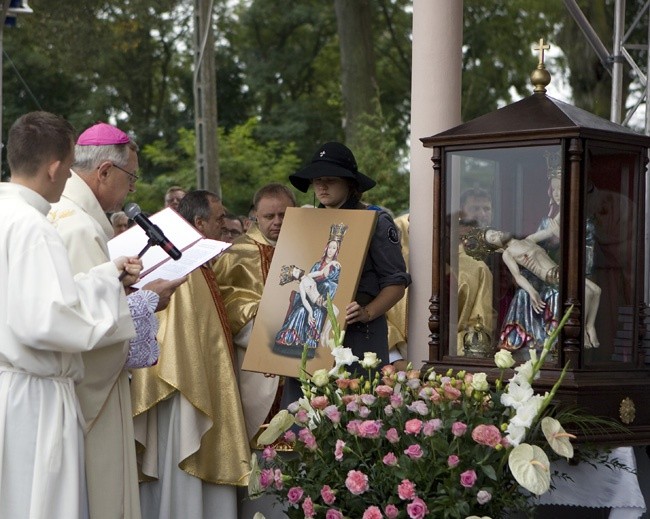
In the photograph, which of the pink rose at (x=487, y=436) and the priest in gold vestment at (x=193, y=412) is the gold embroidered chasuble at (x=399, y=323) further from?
the pink rose at (x=487, y=436)

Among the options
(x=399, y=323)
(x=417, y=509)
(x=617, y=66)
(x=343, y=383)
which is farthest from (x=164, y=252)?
(x=617, y=66)

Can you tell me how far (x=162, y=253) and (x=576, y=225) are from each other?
165cm

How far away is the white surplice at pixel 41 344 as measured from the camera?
404cm

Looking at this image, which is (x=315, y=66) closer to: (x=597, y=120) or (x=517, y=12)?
(x=517, y=12)

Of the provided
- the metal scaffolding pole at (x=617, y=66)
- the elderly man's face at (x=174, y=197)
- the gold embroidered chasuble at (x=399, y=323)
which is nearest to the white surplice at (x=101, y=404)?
the gold embroidered chasuble at (x=399, y=323)

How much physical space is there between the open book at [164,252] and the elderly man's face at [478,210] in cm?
98

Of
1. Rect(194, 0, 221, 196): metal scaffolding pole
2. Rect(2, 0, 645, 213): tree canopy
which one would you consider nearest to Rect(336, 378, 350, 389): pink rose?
Rect(194, 0, 221, 196): metal scaffolding pole

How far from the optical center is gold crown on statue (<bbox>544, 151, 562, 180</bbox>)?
14.5 feet

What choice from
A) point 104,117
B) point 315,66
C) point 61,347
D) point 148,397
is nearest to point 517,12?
point 315,66

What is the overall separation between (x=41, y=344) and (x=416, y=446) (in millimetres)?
A: 1253

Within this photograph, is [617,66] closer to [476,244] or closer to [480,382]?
[476,244]

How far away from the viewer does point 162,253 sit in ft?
16.4

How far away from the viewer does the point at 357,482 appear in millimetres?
3857

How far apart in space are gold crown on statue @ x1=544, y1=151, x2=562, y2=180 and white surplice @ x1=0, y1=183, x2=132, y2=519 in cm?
157
